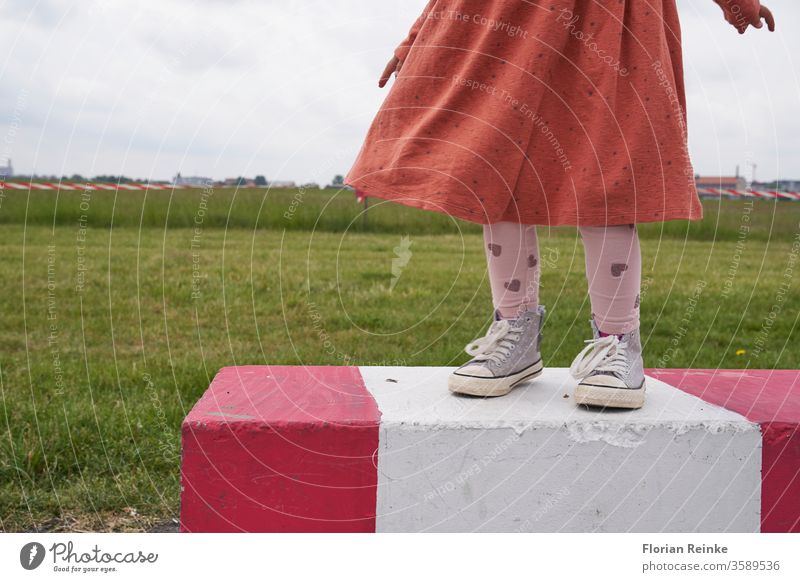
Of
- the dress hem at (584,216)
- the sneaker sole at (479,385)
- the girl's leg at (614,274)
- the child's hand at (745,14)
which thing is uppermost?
the child's hand at (745,14)

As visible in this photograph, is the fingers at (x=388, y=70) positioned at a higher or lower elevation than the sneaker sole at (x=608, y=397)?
higher

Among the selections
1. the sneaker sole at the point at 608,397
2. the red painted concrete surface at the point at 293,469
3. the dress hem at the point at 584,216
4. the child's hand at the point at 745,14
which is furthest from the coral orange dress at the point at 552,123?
the red painted concrete surface at the point at 293,469

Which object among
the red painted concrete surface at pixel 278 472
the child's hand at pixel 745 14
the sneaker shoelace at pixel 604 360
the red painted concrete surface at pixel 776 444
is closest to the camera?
the red painted concrete surface at pixel 278 472

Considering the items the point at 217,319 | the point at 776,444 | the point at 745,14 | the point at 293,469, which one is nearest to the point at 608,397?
the point at 776,444

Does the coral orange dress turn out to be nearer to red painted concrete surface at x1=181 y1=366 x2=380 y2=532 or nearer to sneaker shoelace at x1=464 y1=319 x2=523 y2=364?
sneaker shoelace at x1=464 y1=319 x2=523 y2=364

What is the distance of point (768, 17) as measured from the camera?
2090 millimetres

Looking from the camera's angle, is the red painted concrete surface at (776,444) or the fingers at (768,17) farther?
the fingers at (768,17)

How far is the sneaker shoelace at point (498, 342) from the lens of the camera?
6.63 feet

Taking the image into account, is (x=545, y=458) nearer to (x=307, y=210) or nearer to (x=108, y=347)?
(x=108, y=347)

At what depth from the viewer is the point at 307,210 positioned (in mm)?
6867

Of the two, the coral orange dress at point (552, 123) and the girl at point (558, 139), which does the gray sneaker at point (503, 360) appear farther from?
the coral orange dress at point (552, 123)

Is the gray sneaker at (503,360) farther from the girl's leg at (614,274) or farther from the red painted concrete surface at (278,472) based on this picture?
the red painted concrete surface at (278,472)

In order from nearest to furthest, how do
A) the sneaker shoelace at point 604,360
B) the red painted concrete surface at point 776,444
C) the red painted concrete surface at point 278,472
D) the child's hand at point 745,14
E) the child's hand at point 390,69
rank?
the red painted concrete surface at point 278,472 < the red painted concrete surface at point 776,444 < the sneaker shoelace at point 604,360 < the child's hand at point 745,14 < the child's hand at point 390,69

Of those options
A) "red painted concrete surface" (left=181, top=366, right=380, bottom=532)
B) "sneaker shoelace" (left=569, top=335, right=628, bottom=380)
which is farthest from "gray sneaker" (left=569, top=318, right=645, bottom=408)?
"red painted concrete surface" (left=181, top=366, right=380, bottom=532)
